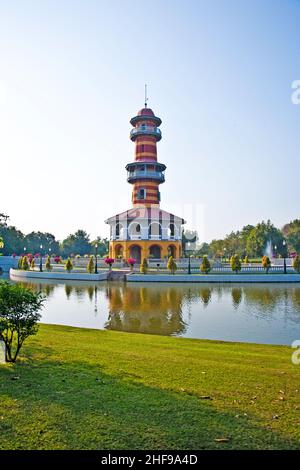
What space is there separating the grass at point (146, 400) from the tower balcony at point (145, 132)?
51029mm

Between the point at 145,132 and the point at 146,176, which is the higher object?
the point at 145,132

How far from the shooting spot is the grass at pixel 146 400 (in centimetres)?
389

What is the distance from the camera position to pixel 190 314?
1684 cm

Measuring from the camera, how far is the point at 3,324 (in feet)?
21.7

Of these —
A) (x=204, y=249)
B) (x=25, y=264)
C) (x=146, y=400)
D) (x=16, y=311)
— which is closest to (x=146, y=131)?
(x=25, y=264)

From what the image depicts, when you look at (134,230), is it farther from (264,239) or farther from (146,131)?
(264,239)

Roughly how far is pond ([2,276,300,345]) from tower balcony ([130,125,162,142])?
36.8 meters

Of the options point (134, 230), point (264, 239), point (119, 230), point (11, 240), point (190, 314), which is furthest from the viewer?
point (11, 240)

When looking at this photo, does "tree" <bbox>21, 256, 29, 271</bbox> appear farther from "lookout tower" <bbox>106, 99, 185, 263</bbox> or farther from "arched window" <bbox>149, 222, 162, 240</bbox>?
"arched window" <bbox>149, 222, 162, 240</bbox>

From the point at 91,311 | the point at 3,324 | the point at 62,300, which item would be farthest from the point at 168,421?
the point at 62,300

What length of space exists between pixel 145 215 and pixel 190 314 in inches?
1369

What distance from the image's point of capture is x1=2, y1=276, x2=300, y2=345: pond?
13.0 meters

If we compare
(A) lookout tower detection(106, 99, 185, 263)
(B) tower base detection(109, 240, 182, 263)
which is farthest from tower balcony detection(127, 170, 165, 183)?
(B) tower base detection(109, 240, 182, 263)
